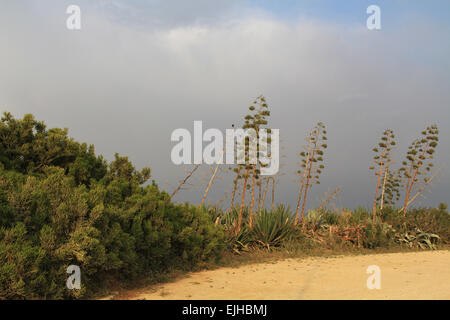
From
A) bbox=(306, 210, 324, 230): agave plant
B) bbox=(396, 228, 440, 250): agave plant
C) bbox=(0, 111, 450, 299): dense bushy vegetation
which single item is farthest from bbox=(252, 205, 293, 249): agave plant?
bbox=(396, 228, 440, 250): agave plant

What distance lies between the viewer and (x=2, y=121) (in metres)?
7.08

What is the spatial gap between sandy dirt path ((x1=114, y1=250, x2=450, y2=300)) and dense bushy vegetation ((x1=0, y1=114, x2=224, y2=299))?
61 cm

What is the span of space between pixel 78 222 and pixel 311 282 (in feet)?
12.1

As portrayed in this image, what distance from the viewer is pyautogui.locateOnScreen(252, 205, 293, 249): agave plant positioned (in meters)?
9.98

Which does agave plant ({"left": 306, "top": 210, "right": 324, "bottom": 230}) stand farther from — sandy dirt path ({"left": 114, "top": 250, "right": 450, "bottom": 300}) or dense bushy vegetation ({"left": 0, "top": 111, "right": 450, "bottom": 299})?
sandy dirt path ({"left": 114, "top": 250, "right": 450, "bottom": 300})

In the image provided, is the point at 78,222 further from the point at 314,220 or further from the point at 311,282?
the point at 314,220

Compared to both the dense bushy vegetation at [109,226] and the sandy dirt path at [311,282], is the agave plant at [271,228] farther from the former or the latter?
the sandy dirt path at [311,282]

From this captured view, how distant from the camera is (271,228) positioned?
33.1ft

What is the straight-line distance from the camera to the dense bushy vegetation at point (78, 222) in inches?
184

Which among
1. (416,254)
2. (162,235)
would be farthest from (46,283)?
(416,254)

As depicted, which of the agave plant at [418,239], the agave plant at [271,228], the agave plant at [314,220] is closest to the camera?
the agave plant at [271,228]

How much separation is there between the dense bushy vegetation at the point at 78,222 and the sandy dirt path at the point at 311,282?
23.9 inches

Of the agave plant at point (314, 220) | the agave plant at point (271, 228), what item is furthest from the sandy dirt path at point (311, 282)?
the agave plant at point (314, 220)
